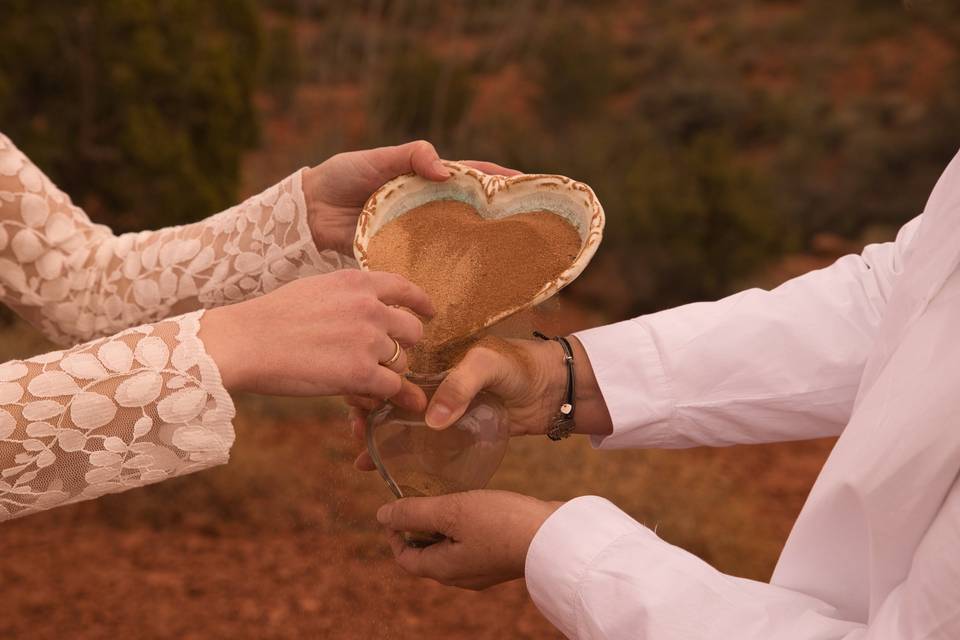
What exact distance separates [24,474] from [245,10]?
3.85 m

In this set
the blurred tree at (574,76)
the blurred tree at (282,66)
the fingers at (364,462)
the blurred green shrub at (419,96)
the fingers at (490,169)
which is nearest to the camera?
the fingers at (364,462)

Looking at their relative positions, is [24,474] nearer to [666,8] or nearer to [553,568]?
[553,568]

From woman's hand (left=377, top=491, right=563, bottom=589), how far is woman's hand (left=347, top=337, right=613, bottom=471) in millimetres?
124

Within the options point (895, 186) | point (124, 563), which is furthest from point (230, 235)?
point (895, 186)

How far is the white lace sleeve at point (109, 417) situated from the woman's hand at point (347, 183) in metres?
0.44

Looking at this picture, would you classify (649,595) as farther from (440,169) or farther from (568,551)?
(440,169)

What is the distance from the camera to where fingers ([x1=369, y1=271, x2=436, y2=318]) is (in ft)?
3.87

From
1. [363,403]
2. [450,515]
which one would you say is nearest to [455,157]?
[363,403]

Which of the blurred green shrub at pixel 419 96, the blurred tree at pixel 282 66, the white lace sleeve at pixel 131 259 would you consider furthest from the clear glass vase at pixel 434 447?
the blurred tree at pixel 282 66

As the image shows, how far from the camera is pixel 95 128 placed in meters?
4.20

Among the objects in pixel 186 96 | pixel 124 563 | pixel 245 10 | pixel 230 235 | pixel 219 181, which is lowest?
pixel 124 563

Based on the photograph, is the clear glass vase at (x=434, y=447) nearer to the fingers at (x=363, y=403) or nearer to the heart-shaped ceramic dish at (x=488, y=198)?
the fingers at (x=363, y=403)

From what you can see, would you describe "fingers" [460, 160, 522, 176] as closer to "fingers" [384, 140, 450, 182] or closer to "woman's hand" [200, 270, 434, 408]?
"fingers" [384, 140, 450, 182]

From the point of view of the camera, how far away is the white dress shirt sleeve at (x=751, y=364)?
1532mm
